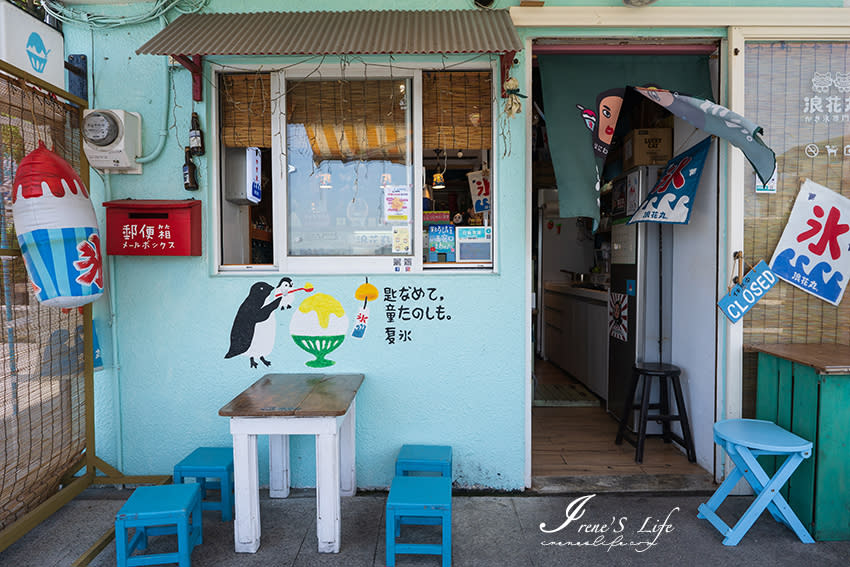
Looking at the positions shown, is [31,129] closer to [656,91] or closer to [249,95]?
[249,95]

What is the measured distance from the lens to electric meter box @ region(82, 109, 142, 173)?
3463 millimetres

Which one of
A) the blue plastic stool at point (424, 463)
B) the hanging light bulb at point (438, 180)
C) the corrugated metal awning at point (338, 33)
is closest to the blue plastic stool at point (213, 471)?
the blue plastic stool at point (424, 463)

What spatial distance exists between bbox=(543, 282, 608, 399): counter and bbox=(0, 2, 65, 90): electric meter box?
5.22 m

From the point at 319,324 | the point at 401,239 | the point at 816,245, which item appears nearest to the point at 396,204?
the point at 401,239

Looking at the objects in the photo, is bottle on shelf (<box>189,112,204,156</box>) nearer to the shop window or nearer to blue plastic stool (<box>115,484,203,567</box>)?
the shop window

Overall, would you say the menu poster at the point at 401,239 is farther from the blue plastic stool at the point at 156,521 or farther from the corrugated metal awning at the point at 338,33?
the blue plastic stool at the point at 156,521

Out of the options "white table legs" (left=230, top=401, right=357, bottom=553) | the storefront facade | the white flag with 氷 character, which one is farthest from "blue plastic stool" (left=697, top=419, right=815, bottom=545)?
"white table legs" (left=230, top=401, right=357, bottom=553)

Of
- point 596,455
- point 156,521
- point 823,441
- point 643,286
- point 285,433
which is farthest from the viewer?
point 643,286

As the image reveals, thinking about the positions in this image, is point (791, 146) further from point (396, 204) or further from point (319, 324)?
point (319, 324)

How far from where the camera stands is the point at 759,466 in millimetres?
2949

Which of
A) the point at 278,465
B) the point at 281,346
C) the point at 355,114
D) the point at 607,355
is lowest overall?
the point at 278,465

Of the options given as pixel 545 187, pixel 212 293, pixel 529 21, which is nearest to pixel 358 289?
pixel 212 293

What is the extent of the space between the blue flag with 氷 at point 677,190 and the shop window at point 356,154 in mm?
1447

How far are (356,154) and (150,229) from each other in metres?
1.53
